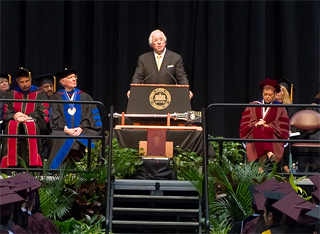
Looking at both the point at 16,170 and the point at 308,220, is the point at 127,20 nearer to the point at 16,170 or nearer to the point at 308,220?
the point at 16,170

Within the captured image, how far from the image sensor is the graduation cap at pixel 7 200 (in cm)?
616

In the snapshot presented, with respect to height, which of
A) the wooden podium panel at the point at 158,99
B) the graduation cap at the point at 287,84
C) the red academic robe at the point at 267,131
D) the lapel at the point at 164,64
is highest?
the lapel at the point at 164,64

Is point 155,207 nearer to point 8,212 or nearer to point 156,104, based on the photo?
point 156,104

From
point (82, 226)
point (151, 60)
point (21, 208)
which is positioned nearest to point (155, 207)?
point (82, 226)

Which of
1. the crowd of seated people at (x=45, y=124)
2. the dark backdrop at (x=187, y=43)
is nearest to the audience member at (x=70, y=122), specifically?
the crowd of seated people at (x=45, y=124)

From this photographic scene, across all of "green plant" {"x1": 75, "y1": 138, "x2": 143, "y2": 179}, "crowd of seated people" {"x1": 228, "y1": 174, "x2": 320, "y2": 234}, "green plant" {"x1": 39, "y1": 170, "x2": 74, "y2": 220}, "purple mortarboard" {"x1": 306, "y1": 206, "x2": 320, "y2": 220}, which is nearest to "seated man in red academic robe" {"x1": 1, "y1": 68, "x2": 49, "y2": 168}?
"green plant" {"x1": 75, "y1": 138, "x2": 143, "y2": 179}

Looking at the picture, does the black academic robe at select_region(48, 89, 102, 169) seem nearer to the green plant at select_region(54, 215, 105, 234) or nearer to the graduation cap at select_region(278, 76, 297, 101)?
the green plant at select_region(54, 215, 105, 234)

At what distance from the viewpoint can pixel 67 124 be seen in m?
10.3

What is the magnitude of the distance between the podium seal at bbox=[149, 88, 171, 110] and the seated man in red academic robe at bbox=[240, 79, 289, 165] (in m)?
1.15

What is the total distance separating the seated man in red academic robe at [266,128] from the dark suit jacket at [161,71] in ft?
3.64

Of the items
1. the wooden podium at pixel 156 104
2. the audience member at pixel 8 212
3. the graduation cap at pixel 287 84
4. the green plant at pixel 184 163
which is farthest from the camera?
the graduation cap at pixel 287 84

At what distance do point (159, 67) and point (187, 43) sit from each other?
2.66 m

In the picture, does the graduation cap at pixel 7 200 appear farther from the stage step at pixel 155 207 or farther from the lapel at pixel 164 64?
the lapel at pixel 164 64

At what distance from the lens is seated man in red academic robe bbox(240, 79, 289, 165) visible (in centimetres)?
977
